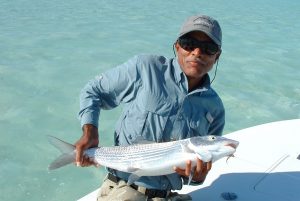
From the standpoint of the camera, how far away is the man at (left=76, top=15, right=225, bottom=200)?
2.81 m

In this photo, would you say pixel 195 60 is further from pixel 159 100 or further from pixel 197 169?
pixel 197 169

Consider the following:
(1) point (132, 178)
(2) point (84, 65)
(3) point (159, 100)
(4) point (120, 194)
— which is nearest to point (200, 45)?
(3) point (159, 100)

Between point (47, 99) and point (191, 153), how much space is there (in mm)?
5229

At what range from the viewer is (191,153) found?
8.59 ft

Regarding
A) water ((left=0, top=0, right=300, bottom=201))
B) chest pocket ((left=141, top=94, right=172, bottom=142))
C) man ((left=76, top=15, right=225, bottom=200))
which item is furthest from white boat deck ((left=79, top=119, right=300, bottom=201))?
water ((left=0, top=0, right=300, bottom=201))

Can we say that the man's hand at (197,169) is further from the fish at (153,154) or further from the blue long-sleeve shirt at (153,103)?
the blue long-sleeve shirt at (153,103)

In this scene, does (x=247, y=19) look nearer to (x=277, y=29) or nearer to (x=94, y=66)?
(x=277, y=29)

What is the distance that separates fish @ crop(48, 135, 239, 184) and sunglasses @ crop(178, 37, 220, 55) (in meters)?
0.58

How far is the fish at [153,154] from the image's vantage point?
2586mm

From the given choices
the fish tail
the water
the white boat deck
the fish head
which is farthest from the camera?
the water

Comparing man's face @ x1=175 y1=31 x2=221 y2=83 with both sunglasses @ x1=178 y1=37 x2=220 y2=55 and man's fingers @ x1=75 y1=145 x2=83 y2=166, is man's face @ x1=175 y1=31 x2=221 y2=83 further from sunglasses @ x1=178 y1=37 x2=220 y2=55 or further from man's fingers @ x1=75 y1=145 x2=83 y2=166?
man's fingers @ x1=75 y1=145 x2=83 y2=166

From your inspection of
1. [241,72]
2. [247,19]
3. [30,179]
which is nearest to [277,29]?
[247,19]

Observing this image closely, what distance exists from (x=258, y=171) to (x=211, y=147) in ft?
5.31

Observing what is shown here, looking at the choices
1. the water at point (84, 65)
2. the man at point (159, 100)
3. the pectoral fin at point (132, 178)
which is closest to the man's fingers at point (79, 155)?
the man at point (159, 100)
